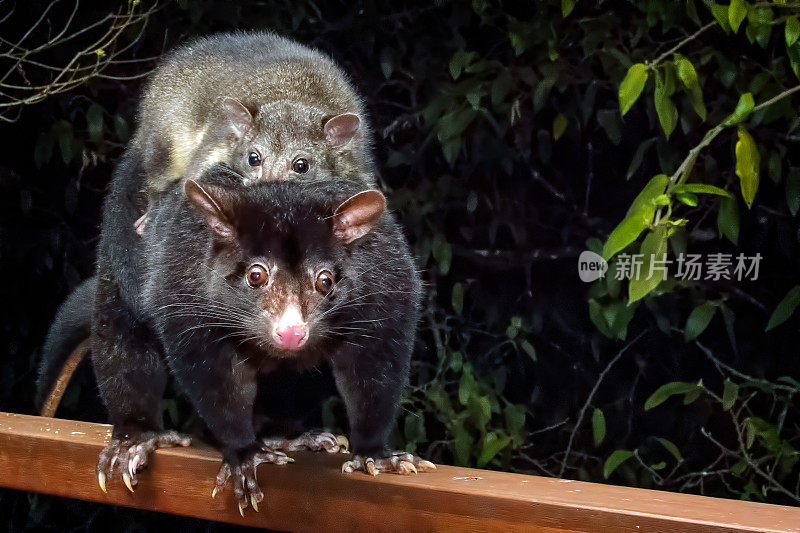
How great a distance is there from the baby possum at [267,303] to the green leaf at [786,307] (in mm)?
924

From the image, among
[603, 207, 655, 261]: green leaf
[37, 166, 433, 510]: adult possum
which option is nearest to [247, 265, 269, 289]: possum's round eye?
[37, 166, 433, 510]: adult possum

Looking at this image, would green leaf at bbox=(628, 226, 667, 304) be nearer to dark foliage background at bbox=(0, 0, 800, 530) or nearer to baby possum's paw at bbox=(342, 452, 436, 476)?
dark foliage background at bbox=(0, 0, 800, 530)

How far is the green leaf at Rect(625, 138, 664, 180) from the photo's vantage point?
2045 mm

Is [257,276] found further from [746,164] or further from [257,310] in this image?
[746,164]

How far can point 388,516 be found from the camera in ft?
4.61

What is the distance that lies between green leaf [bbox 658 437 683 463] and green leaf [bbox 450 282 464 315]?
562mm

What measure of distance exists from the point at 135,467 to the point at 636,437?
3.85 ft

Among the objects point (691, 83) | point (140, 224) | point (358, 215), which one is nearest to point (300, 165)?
point (140, 224)

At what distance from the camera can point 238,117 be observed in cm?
176

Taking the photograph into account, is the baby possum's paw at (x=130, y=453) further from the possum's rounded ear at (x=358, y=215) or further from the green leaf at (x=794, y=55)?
the green leaf at (x=794, y=55)

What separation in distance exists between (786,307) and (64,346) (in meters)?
1.62

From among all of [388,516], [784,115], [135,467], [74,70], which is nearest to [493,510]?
[388,516]

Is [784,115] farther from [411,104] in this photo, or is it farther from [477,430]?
[477,430]

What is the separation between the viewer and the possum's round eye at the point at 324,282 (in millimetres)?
1298
